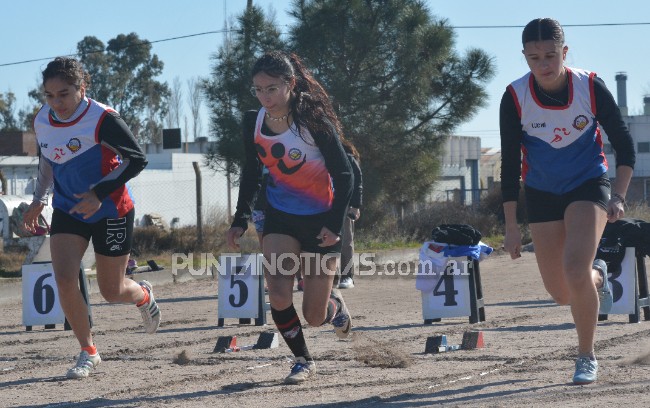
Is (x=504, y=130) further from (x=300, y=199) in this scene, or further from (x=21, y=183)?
(x=21, y=183)

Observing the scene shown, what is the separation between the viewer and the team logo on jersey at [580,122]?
6.18 meters

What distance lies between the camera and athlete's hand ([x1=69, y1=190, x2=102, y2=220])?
6773 millimetres

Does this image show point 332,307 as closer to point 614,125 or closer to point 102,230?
point 102,230

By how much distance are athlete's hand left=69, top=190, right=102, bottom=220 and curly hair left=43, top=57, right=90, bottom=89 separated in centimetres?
75

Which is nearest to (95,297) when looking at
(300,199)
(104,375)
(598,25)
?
(104,375)

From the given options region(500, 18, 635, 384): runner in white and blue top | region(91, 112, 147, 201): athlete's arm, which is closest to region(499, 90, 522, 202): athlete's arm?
region(500, 18, 635, 384): runner in white and blue top

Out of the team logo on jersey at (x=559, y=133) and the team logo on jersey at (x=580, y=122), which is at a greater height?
the team logo on jersey at (x=580, y=122)

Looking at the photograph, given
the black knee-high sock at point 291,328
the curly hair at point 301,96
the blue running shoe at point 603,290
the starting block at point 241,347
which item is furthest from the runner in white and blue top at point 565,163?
→ the starting block at point 241,347

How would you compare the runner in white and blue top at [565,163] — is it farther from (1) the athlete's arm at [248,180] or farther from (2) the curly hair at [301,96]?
(1) the athlete's arm at [248,180]

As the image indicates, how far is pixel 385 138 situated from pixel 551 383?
16.6 metres

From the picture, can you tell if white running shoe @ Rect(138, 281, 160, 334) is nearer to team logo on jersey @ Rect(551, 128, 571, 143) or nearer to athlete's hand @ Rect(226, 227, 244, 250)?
athlete's hand @ Rect(226, 227, 244, 250)

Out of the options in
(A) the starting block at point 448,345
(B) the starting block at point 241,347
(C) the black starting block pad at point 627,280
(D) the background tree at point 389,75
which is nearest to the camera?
(A) the starting block at point 448,345

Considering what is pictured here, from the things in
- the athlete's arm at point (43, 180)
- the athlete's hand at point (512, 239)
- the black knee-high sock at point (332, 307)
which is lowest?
the black knee-high sock at point (332, 307)

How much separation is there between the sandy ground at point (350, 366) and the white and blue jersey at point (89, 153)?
1.20m
